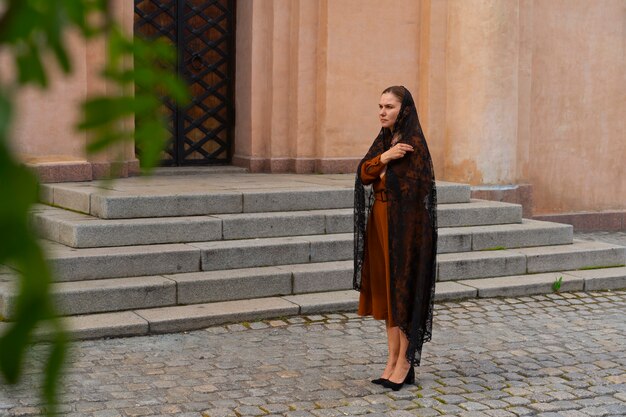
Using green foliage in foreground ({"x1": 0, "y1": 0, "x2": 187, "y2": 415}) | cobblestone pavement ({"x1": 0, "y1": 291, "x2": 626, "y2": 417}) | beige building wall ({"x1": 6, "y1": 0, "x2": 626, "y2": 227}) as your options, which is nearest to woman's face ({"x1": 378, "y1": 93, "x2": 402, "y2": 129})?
cobblestone pavement ({"x1": 0, "y1": 291, "x2": 626, "y2": 417})

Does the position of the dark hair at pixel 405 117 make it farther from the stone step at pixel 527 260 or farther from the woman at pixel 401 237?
the stone step at pixel 527 260

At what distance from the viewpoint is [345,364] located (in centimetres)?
724

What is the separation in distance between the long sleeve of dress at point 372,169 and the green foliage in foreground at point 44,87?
574 cm

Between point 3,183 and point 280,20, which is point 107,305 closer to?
point 280,20

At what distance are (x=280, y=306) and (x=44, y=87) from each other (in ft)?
25.4

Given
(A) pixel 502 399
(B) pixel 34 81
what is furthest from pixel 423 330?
(B) pixel 34 81

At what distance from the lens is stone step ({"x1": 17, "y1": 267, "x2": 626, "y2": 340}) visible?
788 centimetres

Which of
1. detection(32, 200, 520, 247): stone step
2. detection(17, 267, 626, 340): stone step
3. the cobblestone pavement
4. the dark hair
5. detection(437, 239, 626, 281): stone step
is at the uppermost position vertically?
the dark hair

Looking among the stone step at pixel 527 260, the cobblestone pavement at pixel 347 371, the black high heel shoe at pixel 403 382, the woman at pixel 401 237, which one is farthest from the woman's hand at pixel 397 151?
the stone step at pixel 527 260

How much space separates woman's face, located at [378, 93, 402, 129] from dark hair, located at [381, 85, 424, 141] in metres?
0.02

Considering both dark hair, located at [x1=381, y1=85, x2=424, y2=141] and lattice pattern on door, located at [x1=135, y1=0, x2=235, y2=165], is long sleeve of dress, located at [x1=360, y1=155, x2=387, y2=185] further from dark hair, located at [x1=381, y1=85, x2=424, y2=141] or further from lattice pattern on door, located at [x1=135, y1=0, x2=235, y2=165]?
lattice pattern on door, located at [x1=135, y1=0, x2=235, y2=165]

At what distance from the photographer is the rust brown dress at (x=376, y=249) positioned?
22.3ft

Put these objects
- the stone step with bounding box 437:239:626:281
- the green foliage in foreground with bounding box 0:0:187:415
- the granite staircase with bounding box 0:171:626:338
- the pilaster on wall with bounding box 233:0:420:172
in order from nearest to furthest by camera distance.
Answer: the green foliage in foreground with bounding box 0:0:187:415, the granite staircase with bounding box 0:171:626:338, the stone step with bounding box 437:239:626:281, the pilaster on wall with bounding box 233:0:420:172

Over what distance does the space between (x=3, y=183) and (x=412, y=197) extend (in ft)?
19.3
